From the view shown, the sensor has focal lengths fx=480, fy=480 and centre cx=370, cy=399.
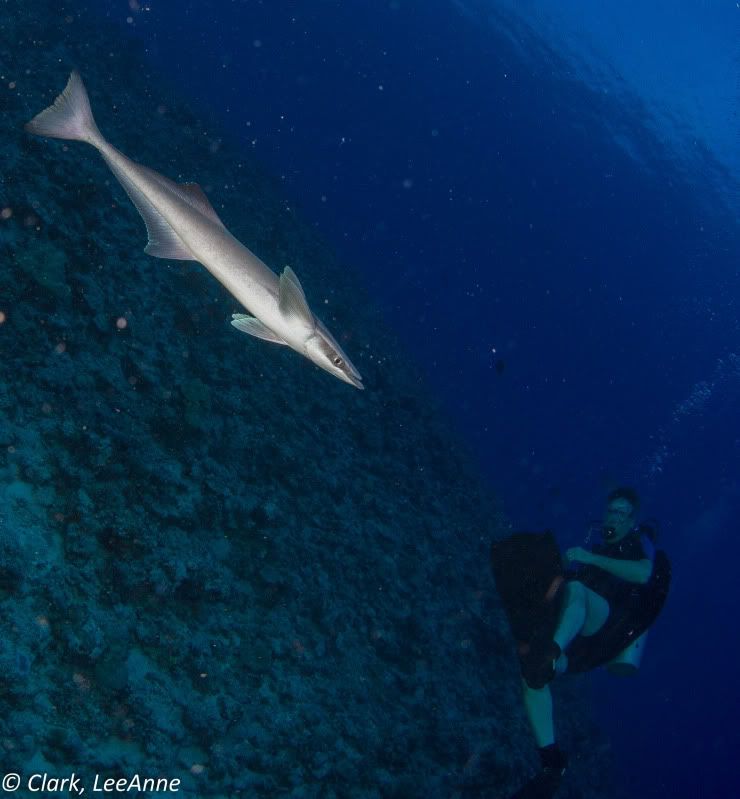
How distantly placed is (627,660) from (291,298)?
22.6 feet

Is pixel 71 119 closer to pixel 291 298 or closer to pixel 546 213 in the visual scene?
pixel 291 298

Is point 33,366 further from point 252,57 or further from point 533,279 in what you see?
point 533,279

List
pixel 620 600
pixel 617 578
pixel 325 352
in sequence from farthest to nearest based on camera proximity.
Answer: pixel 617 578 → pixel 620 600 → pixel 325 352

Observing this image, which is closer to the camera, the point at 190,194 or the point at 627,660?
the point at 190,194

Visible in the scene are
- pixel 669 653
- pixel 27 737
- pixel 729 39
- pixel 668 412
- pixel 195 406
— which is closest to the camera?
pixel 27 737

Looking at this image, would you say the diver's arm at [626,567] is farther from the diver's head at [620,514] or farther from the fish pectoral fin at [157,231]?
the fish pectoral fin at [157,231]

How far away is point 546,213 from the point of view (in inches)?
2110

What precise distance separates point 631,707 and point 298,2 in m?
59.5

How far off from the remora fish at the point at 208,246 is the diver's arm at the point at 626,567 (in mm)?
5470

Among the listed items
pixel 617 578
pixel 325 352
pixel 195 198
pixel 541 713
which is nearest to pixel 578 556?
pixel 617 578

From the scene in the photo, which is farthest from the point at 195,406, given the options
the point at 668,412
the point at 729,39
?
the point at 668,412

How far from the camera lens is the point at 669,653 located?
58.3 meters

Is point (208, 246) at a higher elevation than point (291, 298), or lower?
lower

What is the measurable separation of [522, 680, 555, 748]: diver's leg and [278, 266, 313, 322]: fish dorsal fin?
5551 millimetres
